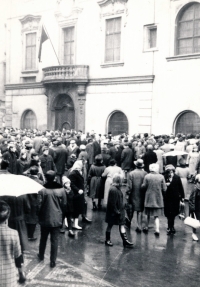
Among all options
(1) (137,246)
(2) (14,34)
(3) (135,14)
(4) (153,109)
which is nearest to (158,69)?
(4) (153,109)

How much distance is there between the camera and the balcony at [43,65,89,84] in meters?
25.1

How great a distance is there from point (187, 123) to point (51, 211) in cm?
1519

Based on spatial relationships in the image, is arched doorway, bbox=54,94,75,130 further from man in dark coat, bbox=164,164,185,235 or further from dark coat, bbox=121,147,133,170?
man in dark coat, bbox=164,164,185,235

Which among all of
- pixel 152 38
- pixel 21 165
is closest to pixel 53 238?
pixel 21 165

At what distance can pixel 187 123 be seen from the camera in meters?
21.2

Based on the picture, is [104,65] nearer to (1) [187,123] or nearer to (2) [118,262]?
(1) [187,123]

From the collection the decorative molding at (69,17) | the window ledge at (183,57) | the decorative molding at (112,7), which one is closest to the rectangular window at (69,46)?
the decorative molding at (69,17)

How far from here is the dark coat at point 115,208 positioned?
27.1 feet

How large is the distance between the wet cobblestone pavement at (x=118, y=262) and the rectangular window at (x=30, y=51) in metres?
21.3

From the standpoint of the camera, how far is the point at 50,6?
2703 centimetres

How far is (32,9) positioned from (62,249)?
23.4 m

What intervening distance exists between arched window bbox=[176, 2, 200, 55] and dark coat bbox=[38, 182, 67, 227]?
15.6 metres

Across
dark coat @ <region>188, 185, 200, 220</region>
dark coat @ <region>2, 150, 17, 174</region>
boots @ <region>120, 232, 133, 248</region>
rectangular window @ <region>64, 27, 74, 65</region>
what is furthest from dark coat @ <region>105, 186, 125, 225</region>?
rectangular window @ <region>64, 27, 74, 65</region>

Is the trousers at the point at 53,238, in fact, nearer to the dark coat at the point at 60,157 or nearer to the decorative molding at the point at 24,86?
the dark coat at the point at 60,157
